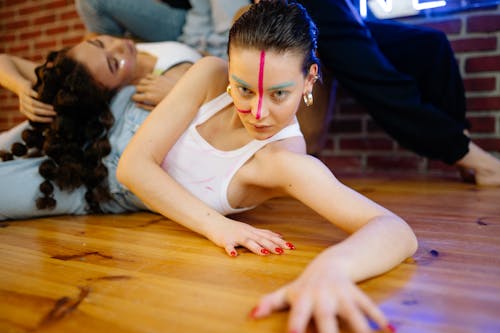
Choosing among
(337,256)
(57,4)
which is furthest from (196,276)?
(57,4)

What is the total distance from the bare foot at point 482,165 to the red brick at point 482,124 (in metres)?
0.33

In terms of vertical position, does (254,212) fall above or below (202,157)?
below

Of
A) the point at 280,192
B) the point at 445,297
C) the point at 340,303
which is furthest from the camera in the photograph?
→ the point at 280,192

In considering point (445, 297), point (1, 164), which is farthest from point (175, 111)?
point (445, 297)

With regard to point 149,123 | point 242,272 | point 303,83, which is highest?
point 303,83

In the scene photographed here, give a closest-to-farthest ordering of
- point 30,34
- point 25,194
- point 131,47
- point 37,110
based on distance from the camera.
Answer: point 25,194 < point 37,110 < point 131,47 < point 30,34

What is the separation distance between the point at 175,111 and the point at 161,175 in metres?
0.16

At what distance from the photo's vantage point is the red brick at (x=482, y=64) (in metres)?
1.83

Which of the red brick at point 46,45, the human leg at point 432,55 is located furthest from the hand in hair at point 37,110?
the red brick at point 46,45

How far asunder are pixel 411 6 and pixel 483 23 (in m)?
0.31

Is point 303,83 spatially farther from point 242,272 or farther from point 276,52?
point 242,272

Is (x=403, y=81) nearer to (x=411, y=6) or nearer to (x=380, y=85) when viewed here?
(x=380, y=85)

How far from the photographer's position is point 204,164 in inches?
44.3

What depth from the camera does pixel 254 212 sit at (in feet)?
4.39
